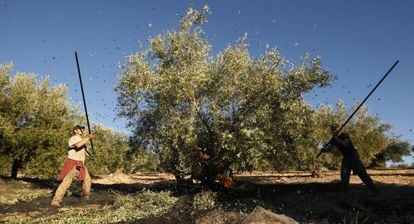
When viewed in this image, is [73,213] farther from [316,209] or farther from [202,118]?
[202,118]

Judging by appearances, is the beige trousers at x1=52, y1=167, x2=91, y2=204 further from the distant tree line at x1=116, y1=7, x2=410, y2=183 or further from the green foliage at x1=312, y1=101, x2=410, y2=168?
the green foliage at x1=312, y1=101, x2=410, y2=168

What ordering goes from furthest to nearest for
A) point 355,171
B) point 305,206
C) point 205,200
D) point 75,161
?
point 355,171, point 75,161, point 205,200, point 305,206

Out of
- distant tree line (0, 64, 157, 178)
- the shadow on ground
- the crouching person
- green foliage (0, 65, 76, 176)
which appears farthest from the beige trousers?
green foliage (0, 65, 76, 176)

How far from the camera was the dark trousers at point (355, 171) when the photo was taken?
62.3 feet

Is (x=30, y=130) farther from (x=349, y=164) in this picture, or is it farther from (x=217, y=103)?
(x=349, y=164)

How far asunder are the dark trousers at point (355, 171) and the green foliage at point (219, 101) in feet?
9.81

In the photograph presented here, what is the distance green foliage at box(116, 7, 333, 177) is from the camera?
20016mm

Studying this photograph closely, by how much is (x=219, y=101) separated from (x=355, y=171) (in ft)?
22.7

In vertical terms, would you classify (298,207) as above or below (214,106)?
below

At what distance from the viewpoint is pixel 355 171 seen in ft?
62.8

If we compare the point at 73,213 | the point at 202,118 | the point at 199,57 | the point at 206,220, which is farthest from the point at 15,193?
the point at 206,220

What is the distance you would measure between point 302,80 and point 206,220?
1225 centimetres

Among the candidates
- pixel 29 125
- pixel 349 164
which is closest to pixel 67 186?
pixel 349 164

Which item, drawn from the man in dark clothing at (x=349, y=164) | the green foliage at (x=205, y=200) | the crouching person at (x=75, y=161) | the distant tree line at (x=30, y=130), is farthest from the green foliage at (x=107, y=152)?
the man in dark clothing at (x=349, y=164)
